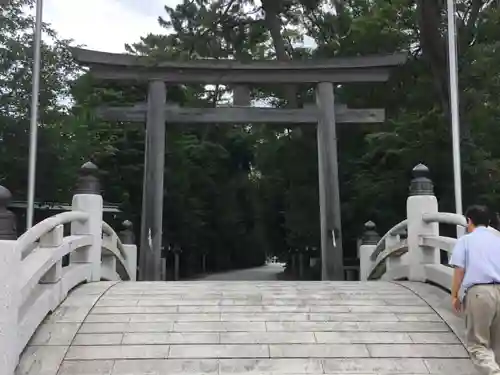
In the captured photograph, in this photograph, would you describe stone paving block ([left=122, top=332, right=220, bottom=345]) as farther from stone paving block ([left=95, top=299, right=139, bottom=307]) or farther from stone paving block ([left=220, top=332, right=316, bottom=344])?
stone paving block ([left=95, top=299, right=139, bottom=307])

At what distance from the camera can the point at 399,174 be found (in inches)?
567

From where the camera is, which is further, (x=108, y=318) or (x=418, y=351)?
(x=108, y=318)

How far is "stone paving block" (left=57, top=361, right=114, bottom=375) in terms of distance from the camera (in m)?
4.55

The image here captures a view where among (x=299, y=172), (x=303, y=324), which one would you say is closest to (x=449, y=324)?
(x=303, y=324)

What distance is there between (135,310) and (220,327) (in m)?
0.97

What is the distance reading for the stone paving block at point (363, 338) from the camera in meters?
5.16

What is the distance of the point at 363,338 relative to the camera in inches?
206

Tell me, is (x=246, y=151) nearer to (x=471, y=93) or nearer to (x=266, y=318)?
(x=471, y=93)

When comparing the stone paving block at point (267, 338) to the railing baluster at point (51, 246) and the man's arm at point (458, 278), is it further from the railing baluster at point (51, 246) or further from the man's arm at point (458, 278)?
the railing baluster at point (51, 246)

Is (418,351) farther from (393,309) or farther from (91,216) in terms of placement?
(91,216)

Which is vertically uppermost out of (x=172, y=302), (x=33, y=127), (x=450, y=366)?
(x=33, y=127)

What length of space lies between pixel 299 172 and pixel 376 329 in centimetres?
1239

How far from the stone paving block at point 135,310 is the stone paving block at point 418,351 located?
1975mm

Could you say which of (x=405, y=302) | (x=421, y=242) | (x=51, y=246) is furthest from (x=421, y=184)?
(x=51, y=246)
